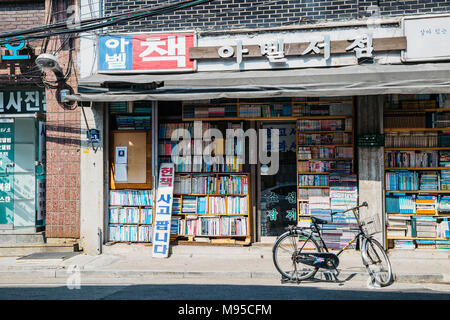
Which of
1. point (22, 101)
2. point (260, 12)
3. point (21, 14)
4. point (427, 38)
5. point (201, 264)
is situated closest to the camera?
point (201, 264)

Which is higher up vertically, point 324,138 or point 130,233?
point 324,138

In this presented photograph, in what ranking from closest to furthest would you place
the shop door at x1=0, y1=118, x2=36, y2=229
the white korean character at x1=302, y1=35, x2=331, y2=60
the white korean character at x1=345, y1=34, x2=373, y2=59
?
the white korean character at x1=345, y1=34, x2=373, y2=59, the white korean character at x1=302, y1=35, x2=331, y2=60, the shop door at x1=0, y1=118, x2=36, y2=229

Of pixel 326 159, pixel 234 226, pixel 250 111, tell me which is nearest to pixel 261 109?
pixel 250 111

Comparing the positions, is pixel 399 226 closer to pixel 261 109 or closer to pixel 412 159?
pixel 412 159

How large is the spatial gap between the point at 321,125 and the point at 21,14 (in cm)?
780

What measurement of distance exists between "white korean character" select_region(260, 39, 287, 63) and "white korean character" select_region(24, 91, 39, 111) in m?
5.72

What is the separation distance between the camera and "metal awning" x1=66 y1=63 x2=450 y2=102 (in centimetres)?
822

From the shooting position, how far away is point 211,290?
694 centimetres

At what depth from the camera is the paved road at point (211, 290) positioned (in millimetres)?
6500

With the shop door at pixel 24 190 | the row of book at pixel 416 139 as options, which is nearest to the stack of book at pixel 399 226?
the row of book at pixel 416 139

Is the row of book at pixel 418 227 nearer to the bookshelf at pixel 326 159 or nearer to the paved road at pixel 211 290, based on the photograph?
the bookshelf at pixel 326 159

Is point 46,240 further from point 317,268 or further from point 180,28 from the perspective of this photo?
point 317,268

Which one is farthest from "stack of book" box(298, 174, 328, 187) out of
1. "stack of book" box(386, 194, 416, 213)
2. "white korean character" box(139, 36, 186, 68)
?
"white korean character" box(139, 36, 186, 68)

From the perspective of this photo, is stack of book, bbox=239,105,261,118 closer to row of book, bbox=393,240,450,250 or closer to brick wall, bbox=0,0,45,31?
Answer: row of book, bbox=393,240,450,250
